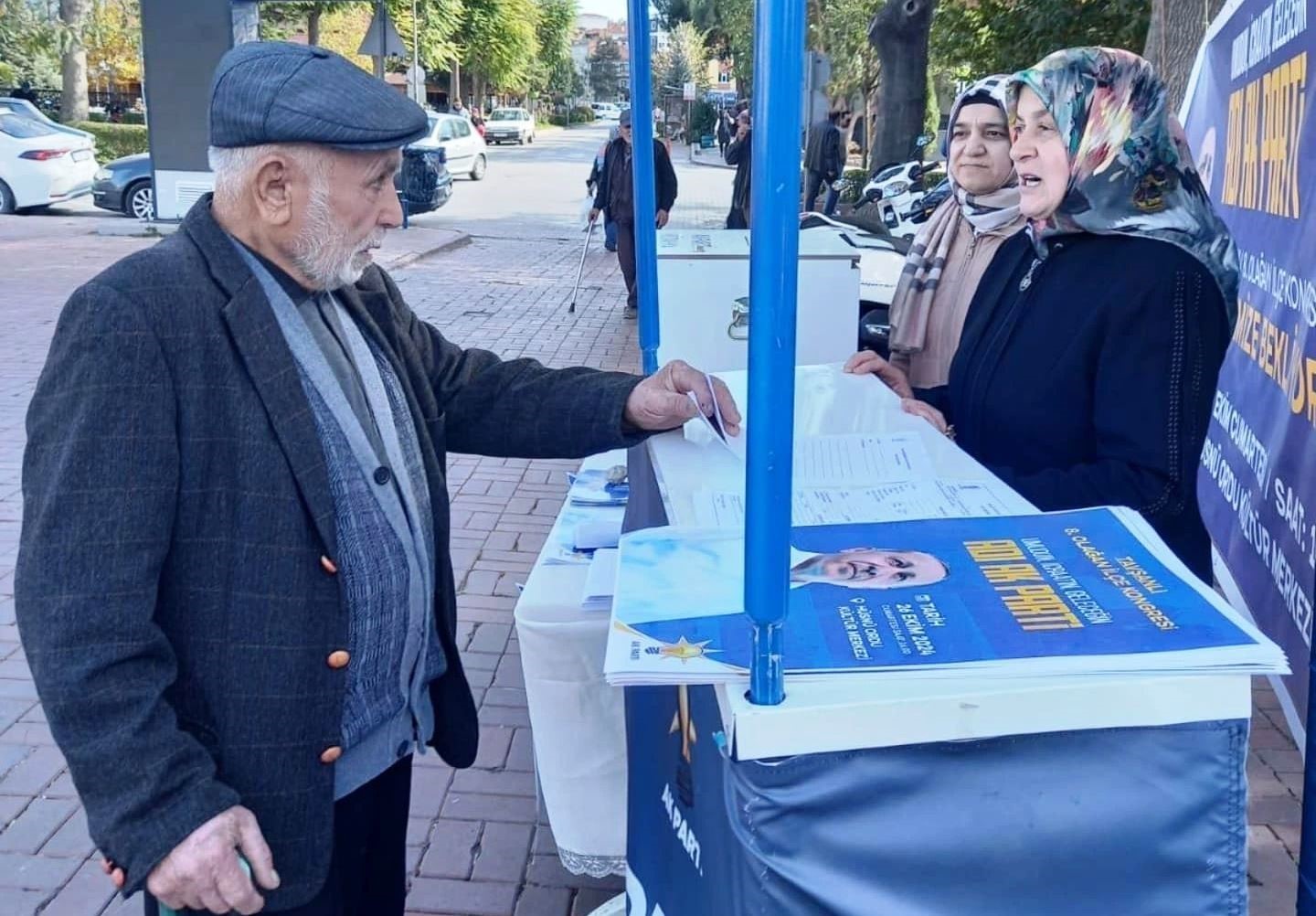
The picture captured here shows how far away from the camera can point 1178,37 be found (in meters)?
5.76

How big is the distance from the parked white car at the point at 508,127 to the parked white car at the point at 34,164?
31246 millimetres

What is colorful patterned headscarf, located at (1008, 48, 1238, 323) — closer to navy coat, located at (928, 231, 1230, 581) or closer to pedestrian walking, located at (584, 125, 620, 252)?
navy coat, located at (928, 231, 1230, 581)

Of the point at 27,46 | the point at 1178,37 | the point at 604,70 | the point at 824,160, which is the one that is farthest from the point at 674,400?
the point at 604,70

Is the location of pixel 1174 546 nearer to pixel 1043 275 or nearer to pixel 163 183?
pixel 1043 275

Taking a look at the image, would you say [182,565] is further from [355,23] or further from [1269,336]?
[355,23]

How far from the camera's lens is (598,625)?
2379mm

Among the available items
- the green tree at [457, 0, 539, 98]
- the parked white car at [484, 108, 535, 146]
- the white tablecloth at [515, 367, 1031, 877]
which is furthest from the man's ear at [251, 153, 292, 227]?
the green tree at [457, 0, 539, 98]

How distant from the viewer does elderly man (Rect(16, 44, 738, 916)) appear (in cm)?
136

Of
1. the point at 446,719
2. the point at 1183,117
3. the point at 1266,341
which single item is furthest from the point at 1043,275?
the point at 1183,117

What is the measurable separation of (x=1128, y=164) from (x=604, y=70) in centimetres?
10879

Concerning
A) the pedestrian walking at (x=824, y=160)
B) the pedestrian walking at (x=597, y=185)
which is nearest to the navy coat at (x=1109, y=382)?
the pedestrian walking at (x=597, y=185)

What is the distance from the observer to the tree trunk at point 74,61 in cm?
2459

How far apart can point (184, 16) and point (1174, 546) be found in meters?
14.7

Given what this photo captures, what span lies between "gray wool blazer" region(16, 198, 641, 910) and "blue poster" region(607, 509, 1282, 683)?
0.44m
